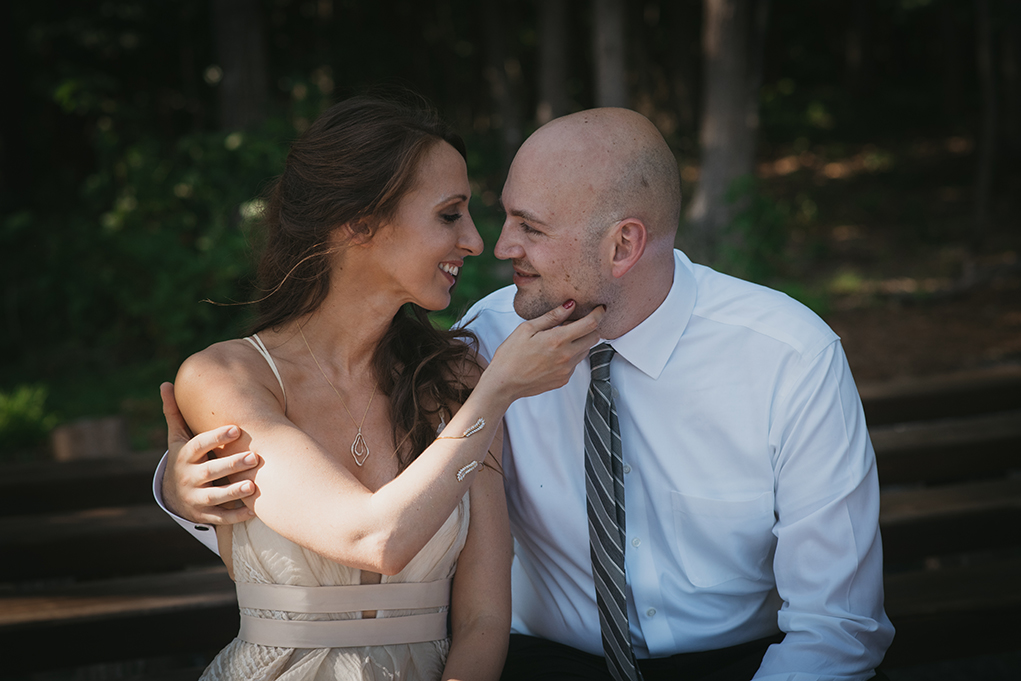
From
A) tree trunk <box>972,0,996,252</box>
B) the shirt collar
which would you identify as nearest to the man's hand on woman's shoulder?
the shirt collar

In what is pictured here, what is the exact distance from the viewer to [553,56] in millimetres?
12438

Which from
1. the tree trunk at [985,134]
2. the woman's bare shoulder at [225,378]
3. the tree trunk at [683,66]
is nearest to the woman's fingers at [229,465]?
the woman's bare shoulder at [225,378]

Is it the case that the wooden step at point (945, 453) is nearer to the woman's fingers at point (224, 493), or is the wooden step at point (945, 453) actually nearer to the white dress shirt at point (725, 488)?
the white dress shirt at point (725, 488)

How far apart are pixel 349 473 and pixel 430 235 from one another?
70 centimetres

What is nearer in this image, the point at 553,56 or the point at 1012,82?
the point at 553,56

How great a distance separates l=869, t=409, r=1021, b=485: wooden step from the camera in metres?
3.23

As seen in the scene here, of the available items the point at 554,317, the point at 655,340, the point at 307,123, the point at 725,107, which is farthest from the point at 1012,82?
the point at 554,317

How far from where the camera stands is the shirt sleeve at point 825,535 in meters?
2.26

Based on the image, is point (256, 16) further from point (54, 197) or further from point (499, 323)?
point (54, 197)

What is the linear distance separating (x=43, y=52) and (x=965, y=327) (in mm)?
14043

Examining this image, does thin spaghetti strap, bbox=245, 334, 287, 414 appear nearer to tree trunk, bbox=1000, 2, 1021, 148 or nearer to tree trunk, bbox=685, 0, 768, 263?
tree trunk, bbox=685, 0, 768, 263

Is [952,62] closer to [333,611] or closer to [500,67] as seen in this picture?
[500,67]

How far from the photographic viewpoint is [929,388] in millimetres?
3461

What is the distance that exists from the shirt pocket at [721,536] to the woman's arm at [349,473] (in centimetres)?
63
